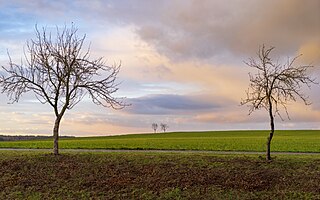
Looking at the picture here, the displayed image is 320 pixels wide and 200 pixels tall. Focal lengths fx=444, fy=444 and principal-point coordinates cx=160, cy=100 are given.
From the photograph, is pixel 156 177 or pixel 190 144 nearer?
pixel 156 177

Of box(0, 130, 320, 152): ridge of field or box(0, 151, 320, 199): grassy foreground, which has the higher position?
box(0, 130, 320, 152): ridge of field

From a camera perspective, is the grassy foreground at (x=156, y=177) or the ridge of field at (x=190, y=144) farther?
the ridge of field at (x=190, y=144)

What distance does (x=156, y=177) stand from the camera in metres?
22.2

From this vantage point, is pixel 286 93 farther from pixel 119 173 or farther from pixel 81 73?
pixel 81 73

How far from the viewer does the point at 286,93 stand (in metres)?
24.9

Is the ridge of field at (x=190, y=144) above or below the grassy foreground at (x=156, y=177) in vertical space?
above

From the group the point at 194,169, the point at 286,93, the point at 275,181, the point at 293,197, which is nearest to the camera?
the point at 293,197

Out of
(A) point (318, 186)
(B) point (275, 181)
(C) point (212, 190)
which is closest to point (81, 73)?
(C) point (212, 190)

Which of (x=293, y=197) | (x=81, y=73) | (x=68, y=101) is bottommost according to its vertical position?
(x=293, y=197)

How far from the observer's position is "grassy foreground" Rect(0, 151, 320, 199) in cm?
2044

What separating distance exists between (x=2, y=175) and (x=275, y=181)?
1408 centimetres

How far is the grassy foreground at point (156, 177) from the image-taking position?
20438mm

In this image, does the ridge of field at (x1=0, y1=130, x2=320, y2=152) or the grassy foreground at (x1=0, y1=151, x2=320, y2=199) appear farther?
the ridge of field at (x1=0, y1=130, x2=320, y2=152)

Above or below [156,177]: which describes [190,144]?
above
